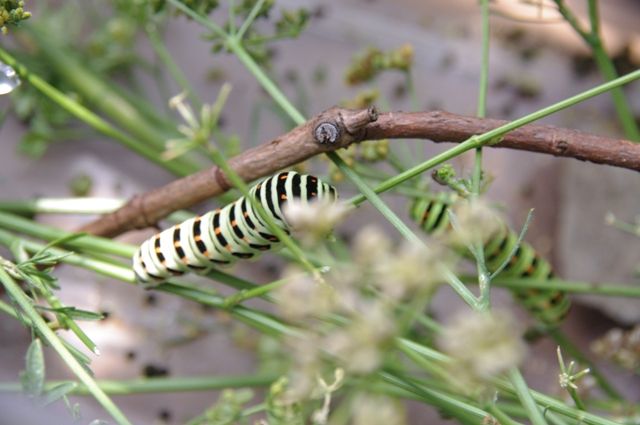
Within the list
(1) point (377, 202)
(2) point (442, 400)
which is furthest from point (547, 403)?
(1) point (377, 202)

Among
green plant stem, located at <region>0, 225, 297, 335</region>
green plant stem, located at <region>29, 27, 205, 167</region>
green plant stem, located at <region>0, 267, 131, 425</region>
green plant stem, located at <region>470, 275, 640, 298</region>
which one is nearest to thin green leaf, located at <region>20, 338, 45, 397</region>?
green plant stem, located at <region>0, 267, 131, 425</region>

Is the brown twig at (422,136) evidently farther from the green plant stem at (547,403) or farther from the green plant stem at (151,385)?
the green plant stem at (151,385)

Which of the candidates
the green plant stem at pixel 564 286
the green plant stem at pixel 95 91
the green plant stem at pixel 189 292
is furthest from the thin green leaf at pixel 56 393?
A: the green plant stem at pixel 95 91

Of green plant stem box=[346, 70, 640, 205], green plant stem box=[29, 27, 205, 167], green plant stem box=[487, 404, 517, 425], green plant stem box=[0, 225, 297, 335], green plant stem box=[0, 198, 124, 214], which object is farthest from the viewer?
green plant stem box=[29, 27, 205, 167]

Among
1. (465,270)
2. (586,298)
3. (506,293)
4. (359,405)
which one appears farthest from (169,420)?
(359,405)

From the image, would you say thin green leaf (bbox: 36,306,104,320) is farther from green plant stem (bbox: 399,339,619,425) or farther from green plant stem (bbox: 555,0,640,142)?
green plant stem (bbox: 555,0,640,142)

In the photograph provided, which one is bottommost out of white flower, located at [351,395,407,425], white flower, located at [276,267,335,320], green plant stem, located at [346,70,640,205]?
white flower, located at [351,395,407,425]
